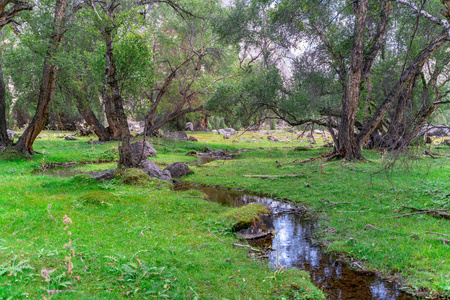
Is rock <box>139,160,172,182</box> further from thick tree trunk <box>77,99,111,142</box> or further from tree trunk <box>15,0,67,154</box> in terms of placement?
thick tree trunk <box>77,99,111,142</box>

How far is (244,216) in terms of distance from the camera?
884 centimetres

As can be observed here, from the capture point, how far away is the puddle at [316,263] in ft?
19.2

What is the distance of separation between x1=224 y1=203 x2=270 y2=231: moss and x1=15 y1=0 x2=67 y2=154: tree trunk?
1318 centimetres

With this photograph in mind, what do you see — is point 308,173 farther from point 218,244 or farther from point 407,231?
point 218,244

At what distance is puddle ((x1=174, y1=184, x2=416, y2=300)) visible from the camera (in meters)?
5.84

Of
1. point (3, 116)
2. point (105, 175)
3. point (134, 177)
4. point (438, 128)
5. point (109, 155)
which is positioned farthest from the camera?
point (109, 155)

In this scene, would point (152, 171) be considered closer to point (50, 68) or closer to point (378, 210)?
point (50, 68)

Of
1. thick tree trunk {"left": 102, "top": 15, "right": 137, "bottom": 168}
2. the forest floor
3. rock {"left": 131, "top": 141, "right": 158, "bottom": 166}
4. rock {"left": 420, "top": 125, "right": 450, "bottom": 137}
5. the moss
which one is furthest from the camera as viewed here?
rock {"left": 131, "top": 141, "right": 158, "bottom": 166}

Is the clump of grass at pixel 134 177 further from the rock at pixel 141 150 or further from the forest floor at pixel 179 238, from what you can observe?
the rock at pixel 141 150

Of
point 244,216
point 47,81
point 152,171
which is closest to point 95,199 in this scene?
point 244,216

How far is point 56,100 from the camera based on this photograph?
22.2 meters

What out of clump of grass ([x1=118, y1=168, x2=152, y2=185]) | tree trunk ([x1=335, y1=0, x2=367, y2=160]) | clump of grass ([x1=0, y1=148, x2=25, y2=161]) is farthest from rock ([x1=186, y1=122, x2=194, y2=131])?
clump of grass ([x1=118, y1=168, x2=152, y2=185])

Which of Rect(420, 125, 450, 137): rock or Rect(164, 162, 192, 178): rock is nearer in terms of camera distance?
Rect(420, 125, 450, 137): rock

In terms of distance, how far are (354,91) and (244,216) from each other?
473 inches
